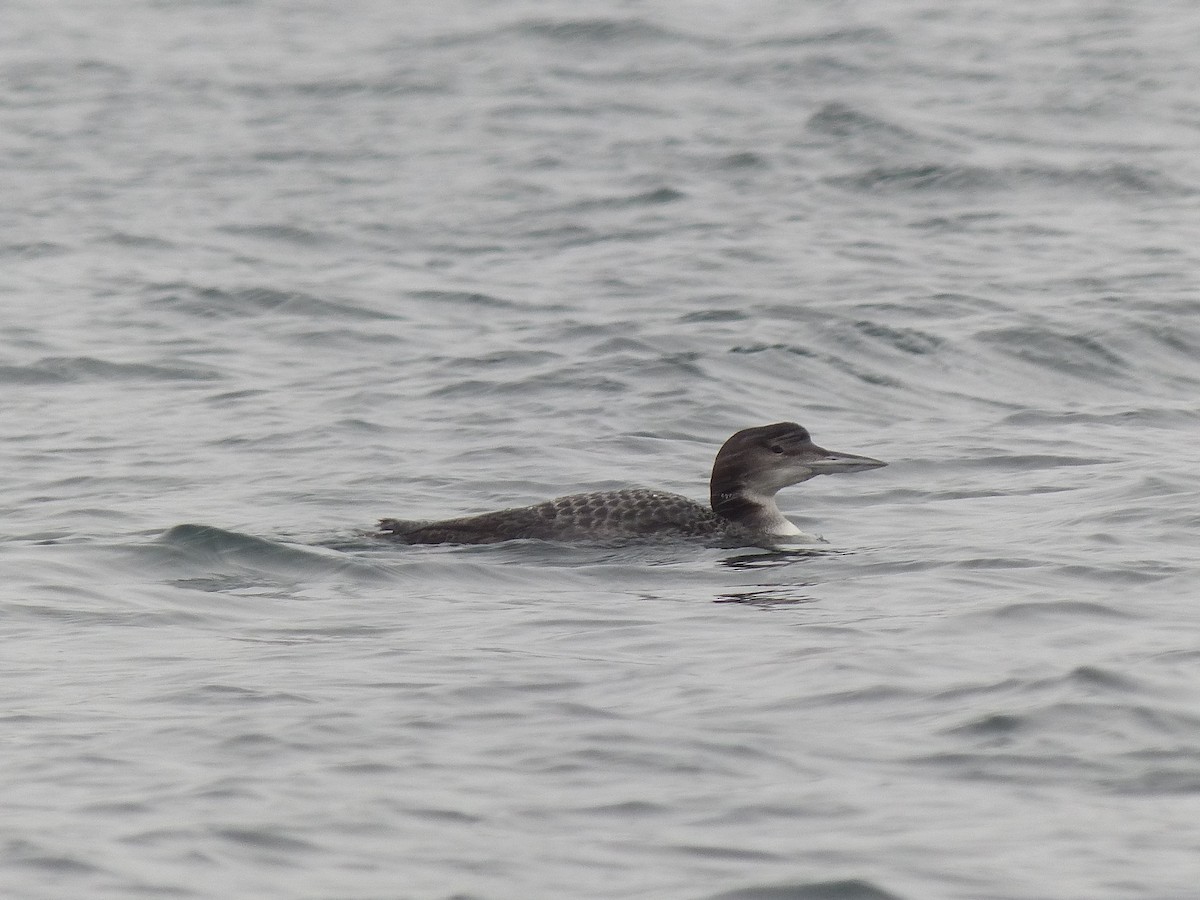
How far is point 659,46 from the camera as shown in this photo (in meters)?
28.8

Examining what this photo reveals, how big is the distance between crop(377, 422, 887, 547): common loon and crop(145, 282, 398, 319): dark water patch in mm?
7013

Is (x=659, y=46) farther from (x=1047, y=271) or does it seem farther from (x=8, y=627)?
(x=8, y=627)

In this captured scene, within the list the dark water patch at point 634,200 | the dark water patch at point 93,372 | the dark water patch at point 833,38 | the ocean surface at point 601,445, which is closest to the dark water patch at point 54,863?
the ocean surface at point 601,445

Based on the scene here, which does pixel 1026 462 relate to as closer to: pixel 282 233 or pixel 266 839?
pixel 266 839

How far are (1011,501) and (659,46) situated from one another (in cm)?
1848

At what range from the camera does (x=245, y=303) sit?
18156 millimetres

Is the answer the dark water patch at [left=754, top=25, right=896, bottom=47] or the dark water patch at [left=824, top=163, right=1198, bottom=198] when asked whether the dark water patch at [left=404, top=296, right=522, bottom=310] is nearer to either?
the dark water patch at [left=824, top=163, right=1198, bottom=198]

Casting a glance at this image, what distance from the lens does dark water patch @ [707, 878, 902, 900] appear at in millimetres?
5527

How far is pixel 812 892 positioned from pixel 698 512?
17.1ft

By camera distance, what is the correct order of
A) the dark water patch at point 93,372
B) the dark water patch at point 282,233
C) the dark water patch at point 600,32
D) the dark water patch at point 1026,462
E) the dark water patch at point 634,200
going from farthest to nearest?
1. the dark water patch at point 600,32
2. the dark water patch at point 634,200
3. the dark water patch at point 282,233
4. the dark water patch at point 93,372
5. the dark water patch at point 1026,462

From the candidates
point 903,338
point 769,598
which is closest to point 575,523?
point 769,598

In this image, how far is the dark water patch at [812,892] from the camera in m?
5.53

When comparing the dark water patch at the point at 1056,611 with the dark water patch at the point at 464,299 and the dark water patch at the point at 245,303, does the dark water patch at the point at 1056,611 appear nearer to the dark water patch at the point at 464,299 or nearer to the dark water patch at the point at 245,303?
the dark water patch at the point at 464,299

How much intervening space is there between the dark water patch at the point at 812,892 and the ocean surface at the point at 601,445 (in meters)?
0.01
